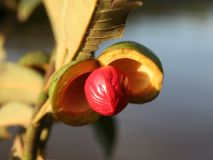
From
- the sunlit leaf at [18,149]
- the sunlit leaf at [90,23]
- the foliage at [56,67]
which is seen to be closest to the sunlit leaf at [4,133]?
the foliage at [56,67]

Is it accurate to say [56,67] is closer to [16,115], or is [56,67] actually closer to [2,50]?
[16,115]

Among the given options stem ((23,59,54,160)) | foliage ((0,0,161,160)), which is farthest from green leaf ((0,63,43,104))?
stem ((23,59,54,160))

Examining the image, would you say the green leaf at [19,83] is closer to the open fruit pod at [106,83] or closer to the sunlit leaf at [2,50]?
the sunlit leaf at [2,50]

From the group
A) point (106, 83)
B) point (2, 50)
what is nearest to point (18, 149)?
point (106, 83)

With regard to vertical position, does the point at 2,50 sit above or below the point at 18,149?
above

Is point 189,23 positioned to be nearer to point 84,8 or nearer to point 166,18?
point 166,18

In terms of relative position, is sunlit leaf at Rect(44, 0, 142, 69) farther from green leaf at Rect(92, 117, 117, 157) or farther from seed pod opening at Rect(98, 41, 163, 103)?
green leaf at Rect(92, 117, 117, 157)
